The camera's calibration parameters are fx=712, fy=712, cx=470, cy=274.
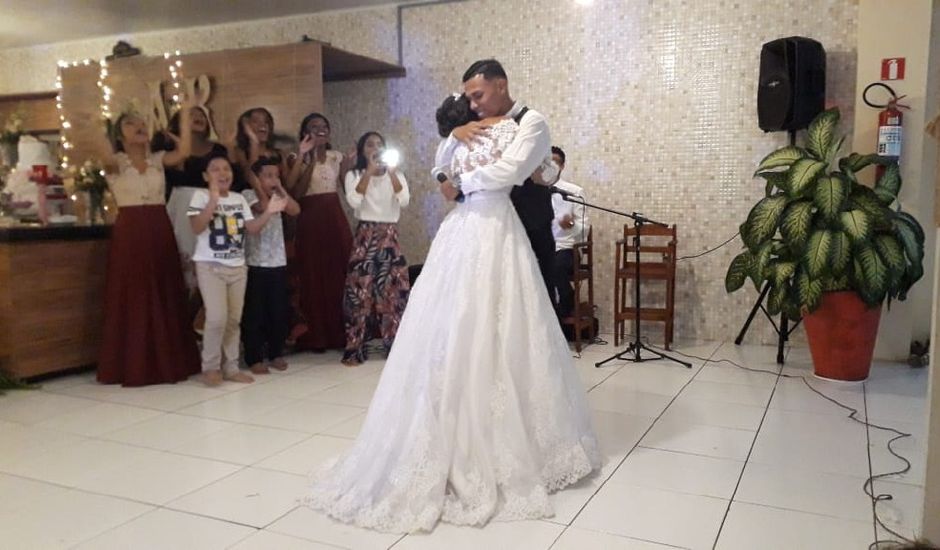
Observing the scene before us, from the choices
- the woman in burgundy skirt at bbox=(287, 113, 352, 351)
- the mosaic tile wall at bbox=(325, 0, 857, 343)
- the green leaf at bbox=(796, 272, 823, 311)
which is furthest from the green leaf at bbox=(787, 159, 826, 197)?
the woman in burgundy skirt at bbox=(287, 113, 352, 351)

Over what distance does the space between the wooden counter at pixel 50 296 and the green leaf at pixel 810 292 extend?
13.6 feet

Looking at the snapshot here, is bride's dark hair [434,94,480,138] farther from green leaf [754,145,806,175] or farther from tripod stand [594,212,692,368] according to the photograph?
green leaf [754,145,806,175]

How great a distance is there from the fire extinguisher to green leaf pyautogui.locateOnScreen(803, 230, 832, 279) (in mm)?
715

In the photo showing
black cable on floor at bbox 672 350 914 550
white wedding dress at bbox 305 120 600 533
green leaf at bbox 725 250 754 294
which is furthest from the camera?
green leaf at bbox 725 250 754 294

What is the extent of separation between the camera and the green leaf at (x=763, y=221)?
400cm

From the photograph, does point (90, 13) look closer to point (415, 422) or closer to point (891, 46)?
point (415, 422)

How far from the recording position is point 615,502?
2445 millimetres

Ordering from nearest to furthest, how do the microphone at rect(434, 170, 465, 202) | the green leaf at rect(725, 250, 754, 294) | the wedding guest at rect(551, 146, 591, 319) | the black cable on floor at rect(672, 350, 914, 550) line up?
the black cable on floor at rect(672, 350, 914, 550) < the microphone at rect(434, 170, 465, 202) < the green leaf at rect(725, 250, 754, 294) < the wedding guest at rect(551, 146, 591, 319)

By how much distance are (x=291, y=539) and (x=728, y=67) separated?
4.20m

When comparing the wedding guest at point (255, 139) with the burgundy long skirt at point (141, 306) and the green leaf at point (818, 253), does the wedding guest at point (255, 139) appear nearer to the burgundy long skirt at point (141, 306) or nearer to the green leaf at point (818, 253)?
the burgundy long skirt at point (141, 306)

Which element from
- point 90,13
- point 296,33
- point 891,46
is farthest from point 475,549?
point 90,13

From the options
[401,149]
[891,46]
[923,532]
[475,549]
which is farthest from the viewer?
[401,149]

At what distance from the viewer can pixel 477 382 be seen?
2.41 meters

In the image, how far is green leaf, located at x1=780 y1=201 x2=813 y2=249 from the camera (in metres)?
3.86
